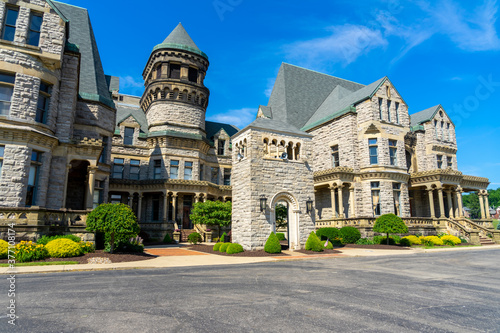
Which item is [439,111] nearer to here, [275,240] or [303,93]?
[303,93]

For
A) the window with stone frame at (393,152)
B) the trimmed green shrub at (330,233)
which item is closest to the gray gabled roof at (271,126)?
the trimmed green shrub at (330,233)

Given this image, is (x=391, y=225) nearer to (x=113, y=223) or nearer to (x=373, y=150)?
(x=373, y=150)

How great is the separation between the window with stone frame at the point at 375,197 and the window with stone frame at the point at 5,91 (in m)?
29.8

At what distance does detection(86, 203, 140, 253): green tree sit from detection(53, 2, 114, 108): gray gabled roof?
13.6 m

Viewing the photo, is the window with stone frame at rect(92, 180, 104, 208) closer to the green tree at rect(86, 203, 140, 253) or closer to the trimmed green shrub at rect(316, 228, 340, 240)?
the green tree at rect(86, 203, 140, 253)

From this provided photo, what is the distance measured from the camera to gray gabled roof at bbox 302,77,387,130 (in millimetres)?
32781

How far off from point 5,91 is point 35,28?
15.0ft

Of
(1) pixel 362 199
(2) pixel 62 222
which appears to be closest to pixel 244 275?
(2) pixel 62 222

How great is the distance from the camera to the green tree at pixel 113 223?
16.2 metres

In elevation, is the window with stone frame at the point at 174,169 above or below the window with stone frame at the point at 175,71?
below

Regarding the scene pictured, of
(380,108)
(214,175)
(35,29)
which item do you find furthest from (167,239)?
(380,108)

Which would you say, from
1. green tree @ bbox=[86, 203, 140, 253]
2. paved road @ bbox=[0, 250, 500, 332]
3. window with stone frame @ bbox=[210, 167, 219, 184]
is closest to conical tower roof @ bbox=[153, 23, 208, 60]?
window with stone frame @ bbox=[210, 167, 219, 184]

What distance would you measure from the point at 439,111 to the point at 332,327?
1599 inches

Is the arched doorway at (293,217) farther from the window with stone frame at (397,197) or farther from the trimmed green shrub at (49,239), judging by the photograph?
the window with stone frame at (397,197)
